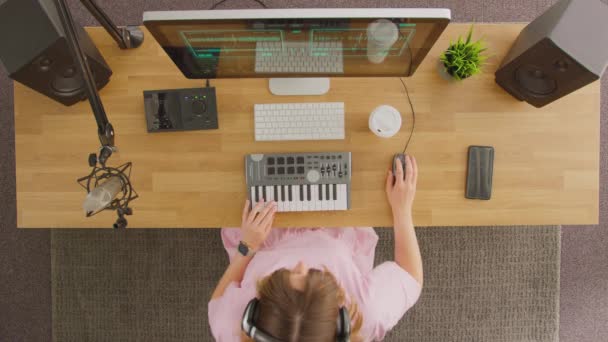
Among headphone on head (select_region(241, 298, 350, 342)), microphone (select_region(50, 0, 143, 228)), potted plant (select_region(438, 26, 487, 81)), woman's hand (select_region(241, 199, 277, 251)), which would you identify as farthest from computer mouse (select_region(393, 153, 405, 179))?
microphone (select_region(50, 0, 143, 228))

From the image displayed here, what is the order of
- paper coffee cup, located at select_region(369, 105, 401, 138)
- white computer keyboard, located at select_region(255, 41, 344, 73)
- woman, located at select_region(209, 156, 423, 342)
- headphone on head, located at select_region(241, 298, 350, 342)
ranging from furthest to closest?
1. paper coffee cup, located at select_region(369, 105, 401, 138)
2. woman, located at select_region(209, 156, 423, 342)
3. white computer keyboard, located at select_region(255, 41, 344, 73)
4. headphone on head, located at select_region(241, 298, 350, 342)

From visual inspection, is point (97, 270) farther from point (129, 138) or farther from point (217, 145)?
point (217, 145)

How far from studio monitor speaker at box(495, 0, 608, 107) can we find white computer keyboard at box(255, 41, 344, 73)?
593 mm

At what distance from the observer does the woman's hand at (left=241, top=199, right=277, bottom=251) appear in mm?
1431

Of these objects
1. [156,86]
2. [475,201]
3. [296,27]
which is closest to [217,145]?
[156,86]

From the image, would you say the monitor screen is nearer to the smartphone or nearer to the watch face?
the smartphone

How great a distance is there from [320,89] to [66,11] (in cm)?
79

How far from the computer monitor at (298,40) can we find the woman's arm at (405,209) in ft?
1.11

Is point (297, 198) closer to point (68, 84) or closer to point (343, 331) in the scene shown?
point (343, 331)

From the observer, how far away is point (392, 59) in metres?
1.23

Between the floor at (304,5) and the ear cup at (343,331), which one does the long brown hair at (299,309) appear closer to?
the ear cup at (343,331)

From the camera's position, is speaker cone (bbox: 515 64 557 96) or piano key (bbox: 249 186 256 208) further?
piano key (bbox: 249 186 256 208)

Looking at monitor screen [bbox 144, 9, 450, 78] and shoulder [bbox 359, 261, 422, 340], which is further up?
monitor screen [bbox 144, 9, 450, 78]

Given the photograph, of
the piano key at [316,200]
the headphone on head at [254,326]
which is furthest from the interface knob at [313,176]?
the headphone on head at [254,326]
